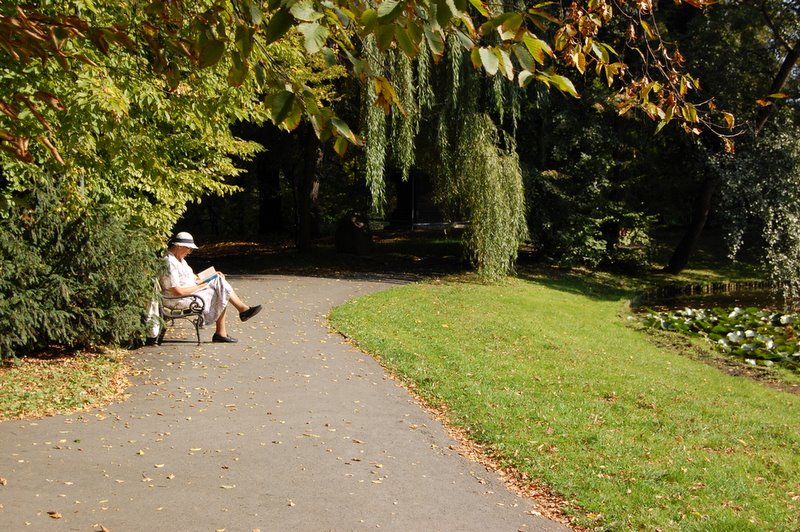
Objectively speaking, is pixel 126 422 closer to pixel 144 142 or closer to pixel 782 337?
pixel 144 142

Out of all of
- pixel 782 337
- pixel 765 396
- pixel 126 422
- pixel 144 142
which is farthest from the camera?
pixel 782 337

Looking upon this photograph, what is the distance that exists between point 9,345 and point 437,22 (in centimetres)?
735

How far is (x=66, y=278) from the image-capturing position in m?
9.71

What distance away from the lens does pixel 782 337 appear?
16.1 m

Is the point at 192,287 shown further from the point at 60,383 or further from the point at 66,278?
the point at 60,383

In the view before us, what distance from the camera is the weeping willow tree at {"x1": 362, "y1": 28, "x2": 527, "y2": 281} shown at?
19016 mm

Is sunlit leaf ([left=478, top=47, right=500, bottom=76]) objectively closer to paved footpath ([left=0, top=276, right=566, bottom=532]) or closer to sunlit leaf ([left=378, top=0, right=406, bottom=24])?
sunlit leaf ([left=378, top=0, right=406, bottom=24])

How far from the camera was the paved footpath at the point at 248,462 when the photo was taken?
556 cm

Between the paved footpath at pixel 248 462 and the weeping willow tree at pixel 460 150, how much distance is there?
10.0 m

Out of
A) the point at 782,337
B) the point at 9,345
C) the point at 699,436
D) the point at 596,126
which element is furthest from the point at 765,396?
the point at 596,126

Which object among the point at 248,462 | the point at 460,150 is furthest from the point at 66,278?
the point at 460,150

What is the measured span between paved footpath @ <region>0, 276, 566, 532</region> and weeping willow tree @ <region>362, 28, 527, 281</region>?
33.0ft

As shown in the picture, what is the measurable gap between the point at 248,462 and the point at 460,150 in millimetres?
14326

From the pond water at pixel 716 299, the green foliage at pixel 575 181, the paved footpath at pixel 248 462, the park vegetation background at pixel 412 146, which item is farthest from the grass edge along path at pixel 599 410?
the green foliage at pixel 575 181
